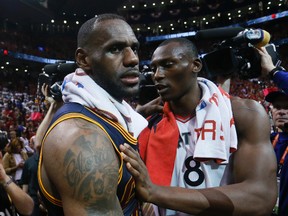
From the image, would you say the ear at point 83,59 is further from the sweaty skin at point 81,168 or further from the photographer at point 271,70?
the photographer at point 271,70

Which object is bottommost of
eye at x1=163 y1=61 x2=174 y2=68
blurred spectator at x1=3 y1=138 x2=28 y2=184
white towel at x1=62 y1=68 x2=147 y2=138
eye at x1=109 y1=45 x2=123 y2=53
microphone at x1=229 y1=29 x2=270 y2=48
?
blurred spectator at x1=3 y1=138 x2=28 y2=184

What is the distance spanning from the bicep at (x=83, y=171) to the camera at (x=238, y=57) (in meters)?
1.13

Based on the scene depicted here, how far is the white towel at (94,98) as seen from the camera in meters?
1.45

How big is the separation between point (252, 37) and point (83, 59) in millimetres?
1005

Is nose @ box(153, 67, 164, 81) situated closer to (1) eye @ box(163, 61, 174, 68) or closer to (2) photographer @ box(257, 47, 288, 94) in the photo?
(1) eye @ box(163, 61, 174, 68)

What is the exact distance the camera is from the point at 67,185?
1.22 m

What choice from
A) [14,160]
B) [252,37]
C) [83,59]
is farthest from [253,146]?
[14,160]

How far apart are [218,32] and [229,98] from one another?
0.40m

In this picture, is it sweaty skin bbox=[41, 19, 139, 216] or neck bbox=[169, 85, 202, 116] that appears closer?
sweaty skin bbox=[41, 19, 139, 216]

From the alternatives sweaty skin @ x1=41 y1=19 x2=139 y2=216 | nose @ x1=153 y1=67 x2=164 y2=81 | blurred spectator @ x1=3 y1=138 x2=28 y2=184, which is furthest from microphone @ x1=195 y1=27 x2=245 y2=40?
blurred spectator @ x1=3 y1=138 x2=28 y2=184

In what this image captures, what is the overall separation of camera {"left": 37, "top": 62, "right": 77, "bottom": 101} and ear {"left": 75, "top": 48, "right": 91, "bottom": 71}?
2.27 ft

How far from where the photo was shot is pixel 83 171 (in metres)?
1.21

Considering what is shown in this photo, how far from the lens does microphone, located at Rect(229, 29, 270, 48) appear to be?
2.05 metres

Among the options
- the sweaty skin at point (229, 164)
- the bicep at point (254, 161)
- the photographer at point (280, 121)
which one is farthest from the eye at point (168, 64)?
the photographer at point (280, 121)
